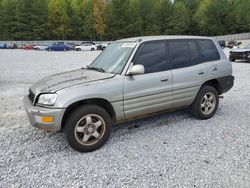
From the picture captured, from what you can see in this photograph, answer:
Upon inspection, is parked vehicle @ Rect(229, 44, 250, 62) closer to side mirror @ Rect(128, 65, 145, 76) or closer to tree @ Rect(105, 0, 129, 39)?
side mirror @ Rect(128, 65, 145, 76)

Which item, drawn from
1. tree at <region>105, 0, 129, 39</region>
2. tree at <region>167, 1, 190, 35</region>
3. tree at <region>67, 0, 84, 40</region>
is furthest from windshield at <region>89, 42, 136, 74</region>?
tree at <region>167, 1, 190, 35</region>

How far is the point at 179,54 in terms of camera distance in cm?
459

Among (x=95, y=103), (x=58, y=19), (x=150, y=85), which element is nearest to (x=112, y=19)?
(x=58, y=19)

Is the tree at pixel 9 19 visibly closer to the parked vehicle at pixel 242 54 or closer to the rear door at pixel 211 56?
the parked vehicle at pixel 242 54

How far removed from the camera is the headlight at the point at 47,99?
3.42 m

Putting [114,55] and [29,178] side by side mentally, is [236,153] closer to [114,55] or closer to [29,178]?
[114,55]

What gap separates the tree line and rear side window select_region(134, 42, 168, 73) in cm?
5624

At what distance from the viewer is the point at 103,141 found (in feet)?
12.5

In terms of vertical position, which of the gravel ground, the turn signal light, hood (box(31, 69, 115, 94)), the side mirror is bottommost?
the gravel ground

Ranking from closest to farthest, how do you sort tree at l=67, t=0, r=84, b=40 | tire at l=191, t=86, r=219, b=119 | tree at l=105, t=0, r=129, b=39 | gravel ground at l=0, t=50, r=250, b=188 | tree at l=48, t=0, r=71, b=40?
gravel ground at l=0, t=50, r=250, b=188 → tire at l=191, t=86, r=219, b=119 → tree at l=48, t=0, r=71, b=40 → tree at l=105, t=0, r=129, b=39 → tree at l=67, t=0, r=84, b=40

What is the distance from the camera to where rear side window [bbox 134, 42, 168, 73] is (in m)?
4.13

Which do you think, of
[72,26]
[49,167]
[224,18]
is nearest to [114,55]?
[49,167]

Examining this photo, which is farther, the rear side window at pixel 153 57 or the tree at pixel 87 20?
the tree at pixel 87 20

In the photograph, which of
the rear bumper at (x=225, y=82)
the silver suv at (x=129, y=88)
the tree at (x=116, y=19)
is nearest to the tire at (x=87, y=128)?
the silver suv at (x=129, y=88)
